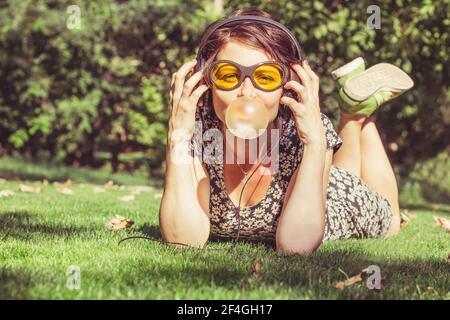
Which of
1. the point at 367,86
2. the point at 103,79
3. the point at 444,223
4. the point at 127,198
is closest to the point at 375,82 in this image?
the point at 367,86

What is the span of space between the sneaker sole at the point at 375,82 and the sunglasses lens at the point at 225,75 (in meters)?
1.45

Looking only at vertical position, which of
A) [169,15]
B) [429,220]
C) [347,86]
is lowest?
[429,220]

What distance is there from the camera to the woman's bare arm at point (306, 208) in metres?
2.99

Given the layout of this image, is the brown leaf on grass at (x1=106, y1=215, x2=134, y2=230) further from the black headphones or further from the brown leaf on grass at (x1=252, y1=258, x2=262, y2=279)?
the brown leaf on grass at (x1=252, y1=258, x2=262, y2=279)

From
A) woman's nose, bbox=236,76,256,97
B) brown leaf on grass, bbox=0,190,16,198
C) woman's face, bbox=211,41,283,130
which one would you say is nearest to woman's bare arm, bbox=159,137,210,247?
woman's face, bbox=211,41,283,130

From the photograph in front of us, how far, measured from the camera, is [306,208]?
3035 mm

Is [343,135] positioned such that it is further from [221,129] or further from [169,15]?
[169,15]

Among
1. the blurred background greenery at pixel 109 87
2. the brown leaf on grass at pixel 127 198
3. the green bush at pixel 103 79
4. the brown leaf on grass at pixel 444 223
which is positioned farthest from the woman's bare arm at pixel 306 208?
the green bush at pixel 103 79

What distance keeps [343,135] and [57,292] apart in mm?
2742

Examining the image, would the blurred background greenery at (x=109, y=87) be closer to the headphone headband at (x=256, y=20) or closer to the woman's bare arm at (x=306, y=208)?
the headphone headband at (x=256, y=20)

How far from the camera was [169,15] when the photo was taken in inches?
372

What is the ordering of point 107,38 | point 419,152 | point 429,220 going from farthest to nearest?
point 419,152, point 107,38, point 429,220
